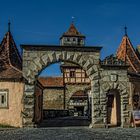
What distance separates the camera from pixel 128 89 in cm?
1867

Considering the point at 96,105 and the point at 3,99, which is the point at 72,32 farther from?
the point at 3,99

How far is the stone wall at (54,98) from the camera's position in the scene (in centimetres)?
4409

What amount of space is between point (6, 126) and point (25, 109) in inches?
50.4

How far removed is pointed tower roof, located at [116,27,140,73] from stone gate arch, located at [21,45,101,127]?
143 inches

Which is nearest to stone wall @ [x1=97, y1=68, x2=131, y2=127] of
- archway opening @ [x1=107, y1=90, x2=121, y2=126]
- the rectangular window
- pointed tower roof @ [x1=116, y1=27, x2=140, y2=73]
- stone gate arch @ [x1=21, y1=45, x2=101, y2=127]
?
stone gate arch @ [x1=21, y1=45, x2=101, y2=127]

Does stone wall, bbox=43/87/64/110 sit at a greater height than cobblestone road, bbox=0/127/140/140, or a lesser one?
greater

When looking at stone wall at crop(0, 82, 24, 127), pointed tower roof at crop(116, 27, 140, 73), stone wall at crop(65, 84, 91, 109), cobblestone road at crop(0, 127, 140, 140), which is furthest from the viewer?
stone wall at crop(65, 84, 91, 109)

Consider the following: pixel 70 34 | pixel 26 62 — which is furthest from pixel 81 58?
pixel 70 34

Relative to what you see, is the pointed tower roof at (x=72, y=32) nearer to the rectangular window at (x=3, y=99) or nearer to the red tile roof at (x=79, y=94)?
the red tile roof at (x=79, y=94)

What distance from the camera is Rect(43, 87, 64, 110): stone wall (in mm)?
44094

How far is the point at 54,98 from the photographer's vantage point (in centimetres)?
4478

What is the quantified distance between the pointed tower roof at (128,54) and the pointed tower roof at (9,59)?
692 centimetres

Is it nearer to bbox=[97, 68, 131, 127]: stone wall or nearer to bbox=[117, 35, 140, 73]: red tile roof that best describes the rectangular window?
bbox=[97, 68, 131, 127]: stone wall

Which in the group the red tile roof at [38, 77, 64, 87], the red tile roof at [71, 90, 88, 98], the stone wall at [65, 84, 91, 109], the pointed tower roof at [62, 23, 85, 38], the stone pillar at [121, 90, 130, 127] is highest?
the pointed tower roof at [62, 23, 85, 38]
